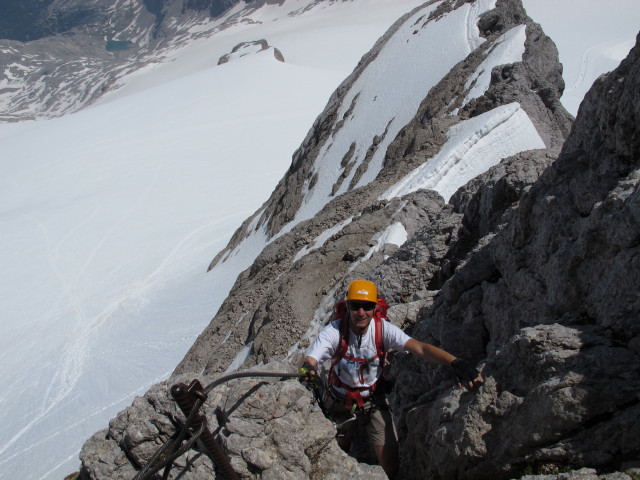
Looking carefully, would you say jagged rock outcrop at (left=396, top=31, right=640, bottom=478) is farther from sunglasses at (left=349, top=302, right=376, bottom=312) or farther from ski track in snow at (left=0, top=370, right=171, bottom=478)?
ski track in snow at (left=0, top=370, right=171, bottom=478)

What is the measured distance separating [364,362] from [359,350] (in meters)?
0.11

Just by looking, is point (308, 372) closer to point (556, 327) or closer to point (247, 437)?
point (247, 437)

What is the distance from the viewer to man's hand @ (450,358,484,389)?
387cm

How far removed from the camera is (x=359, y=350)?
4.31m

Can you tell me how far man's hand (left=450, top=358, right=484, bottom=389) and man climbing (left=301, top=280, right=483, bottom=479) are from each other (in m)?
0.36

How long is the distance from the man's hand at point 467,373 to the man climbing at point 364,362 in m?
0.36

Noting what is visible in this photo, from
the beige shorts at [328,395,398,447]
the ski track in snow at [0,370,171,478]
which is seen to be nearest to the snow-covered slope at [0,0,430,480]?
the ski track in snow at [0,370,171,478]

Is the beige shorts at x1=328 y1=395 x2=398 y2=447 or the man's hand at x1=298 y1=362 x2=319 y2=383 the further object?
the beige shorts at x1=328 y1=395 x2=398 y2=447

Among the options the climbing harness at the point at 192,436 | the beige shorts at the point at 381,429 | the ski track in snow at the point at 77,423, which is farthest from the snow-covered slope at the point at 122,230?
the beige shorts at the point at 381,429

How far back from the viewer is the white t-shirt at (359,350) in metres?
4.29

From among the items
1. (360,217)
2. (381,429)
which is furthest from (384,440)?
(360,217)

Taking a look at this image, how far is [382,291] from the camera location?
300 inches

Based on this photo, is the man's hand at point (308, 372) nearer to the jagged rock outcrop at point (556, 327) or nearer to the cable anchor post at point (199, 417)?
the cable anchor post at point (199, 417)

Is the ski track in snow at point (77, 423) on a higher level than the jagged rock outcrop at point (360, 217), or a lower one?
lower
